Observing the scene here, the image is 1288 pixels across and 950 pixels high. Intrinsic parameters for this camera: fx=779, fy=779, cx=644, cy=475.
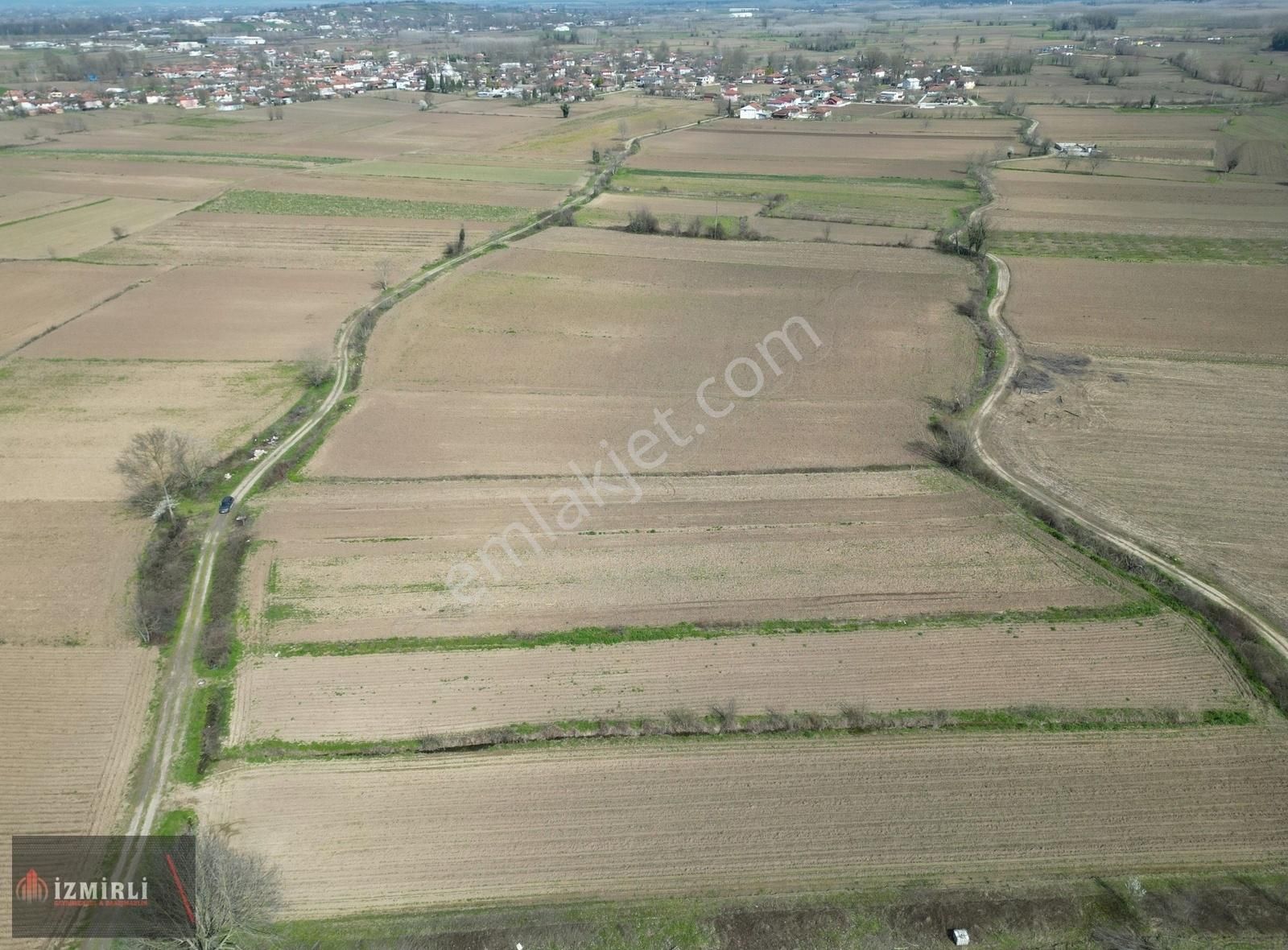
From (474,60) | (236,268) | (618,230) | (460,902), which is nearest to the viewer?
(460,902)

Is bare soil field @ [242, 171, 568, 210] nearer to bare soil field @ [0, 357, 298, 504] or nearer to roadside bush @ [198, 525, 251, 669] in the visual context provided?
bare soil field @ [0, 357, 298, 504]

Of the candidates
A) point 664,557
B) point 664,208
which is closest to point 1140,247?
point 664,208

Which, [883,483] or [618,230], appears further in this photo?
[618,230]

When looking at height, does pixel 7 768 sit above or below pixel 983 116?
below

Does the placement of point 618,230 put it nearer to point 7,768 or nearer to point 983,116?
point 7,768

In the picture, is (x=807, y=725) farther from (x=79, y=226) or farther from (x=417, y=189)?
(x=79, y=226)

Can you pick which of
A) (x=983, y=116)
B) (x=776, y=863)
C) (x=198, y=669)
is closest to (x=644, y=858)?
(x=776, y=863)

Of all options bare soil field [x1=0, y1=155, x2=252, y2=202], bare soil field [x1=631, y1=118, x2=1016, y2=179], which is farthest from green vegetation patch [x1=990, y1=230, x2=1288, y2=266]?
bare soil field [x1=0, y1=155, x2=252, y2=202]
